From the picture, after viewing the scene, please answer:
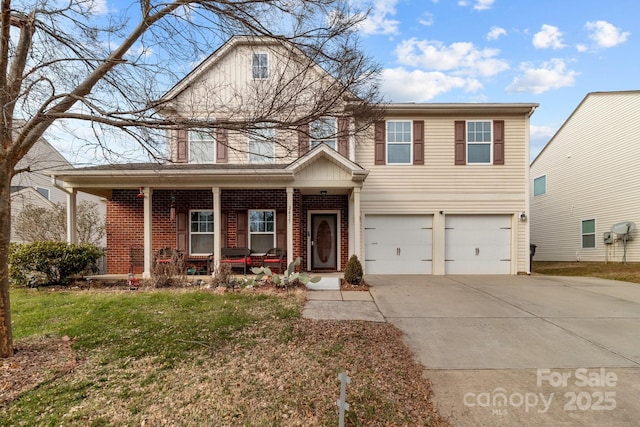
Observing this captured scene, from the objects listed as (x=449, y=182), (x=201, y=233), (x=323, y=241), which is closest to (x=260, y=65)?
(x=201, y=233)

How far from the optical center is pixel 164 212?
36.4ft

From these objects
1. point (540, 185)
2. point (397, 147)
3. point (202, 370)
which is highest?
point (397, 147)

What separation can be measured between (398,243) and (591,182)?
1078 centimetres

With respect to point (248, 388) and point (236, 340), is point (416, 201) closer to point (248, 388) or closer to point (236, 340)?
point (236, 340)

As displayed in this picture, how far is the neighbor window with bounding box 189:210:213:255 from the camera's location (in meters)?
11.1

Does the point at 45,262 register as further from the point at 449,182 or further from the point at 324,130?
the point at 449,182

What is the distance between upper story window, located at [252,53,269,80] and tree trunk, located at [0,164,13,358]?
319 cm

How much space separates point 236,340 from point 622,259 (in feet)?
53.6

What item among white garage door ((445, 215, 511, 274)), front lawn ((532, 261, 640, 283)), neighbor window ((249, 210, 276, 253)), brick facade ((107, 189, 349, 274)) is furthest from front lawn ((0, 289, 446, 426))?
front lawn ((532, 261, 640, 283))

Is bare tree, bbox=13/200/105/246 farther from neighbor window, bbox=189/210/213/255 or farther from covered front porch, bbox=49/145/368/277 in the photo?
neighbor window, bbox=189/210/213/255

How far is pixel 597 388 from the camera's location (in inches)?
141

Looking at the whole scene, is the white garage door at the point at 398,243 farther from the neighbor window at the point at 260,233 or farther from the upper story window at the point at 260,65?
the upper story window at the point at 260,65

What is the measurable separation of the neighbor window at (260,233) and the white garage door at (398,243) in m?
3.20

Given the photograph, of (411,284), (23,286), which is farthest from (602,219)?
(23,286)
